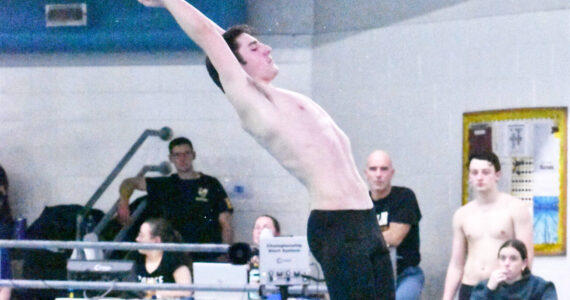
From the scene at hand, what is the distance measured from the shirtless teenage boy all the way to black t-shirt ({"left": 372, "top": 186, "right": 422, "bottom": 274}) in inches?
8.8

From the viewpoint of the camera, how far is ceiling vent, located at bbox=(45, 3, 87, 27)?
22.7 feet

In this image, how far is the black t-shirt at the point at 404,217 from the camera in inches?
225

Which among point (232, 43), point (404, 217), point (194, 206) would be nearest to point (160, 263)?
point (194, 206)

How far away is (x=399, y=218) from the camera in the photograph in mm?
5723

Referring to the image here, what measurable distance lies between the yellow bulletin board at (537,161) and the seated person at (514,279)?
0.74 metres

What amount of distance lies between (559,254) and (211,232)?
2252 millimetres

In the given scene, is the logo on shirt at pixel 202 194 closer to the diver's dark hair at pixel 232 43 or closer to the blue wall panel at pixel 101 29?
the blue wall panel at pixel 101 29

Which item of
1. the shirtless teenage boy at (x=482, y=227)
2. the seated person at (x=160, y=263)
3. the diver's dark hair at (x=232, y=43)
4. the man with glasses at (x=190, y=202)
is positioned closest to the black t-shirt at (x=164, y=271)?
the seated person at (x=160, y=263)

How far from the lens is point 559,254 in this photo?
19.2ft

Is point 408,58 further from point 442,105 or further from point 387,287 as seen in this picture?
point 387,287

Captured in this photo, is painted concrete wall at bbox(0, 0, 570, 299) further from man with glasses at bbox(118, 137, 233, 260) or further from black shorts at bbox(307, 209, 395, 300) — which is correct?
black shorts at bbox(307, 209, 395, 300)

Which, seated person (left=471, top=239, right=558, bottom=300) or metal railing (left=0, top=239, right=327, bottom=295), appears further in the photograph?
seated person (left=471, top=239, right=558, bottom=300)

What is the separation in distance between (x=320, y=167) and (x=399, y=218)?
8.16 feet

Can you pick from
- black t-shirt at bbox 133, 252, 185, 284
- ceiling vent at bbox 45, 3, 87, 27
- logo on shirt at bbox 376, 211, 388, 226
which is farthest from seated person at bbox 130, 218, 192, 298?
ceiling vent at bbox 45, 3, 87, 27
